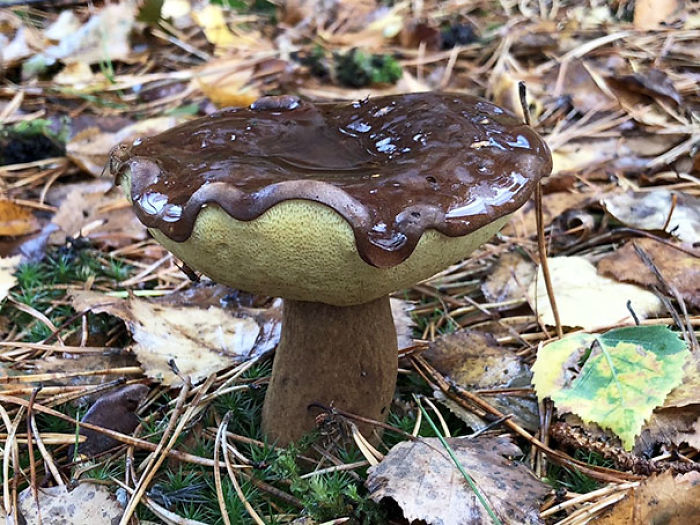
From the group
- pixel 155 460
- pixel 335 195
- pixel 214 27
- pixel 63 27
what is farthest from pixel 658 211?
pixel 63 27

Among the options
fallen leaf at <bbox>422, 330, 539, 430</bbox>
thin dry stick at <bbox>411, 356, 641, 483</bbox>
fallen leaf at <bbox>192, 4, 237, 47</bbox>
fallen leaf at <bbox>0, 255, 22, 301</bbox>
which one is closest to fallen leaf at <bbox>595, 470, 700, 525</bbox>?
thin dry stick at <bbox>411, 356, 641, 483</bbox>

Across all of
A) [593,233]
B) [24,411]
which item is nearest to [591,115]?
[593,233]

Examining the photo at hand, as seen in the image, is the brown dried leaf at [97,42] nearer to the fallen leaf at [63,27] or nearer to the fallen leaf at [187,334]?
the fallen leaf at [63,27]

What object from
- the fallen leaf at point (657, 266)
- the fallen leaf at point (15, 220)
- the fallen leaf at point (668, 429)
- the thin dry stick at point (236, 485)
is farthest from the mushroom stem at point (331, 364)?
the fallen leaf at point (15, 220)

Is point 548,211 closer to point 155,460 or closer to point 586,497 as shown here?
point 586,497

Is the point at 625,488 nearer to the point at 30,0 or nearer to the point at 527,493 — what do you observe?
the point at 527,493
